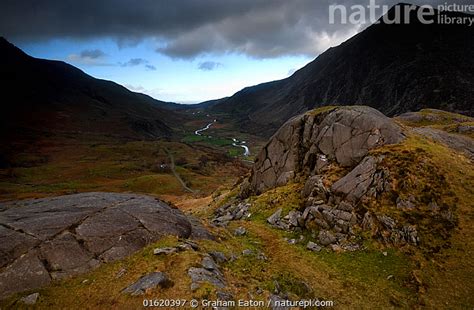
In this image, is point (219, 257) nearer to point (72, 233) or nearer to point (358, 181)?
point (72, 233)

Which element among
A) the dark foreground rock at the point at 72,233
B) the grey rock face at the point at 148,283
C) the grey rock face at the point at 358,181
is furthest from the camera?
the grey rock face at the point at 358,181

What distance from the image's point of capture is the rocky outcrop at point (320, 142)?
34000mm

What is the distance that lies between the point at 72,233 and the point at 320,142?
88.1 ft

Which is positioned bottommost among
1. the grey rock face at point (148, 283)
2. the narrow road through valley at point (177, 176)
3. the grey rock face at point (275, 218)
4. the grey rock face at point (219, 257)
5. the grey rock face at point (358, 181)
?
the narrow road through valley at point (177, 176)

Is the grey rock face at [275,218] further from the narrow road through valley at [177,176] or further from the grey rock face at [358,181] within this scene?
the narrow road through valley at [177,176]

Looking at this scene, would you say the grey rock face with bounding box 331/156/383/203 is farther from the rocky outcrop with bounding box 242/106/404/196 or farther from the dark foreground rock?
the dark foreground rock

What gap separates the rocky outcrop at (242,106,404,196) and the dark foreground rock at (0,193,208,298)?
668 inches

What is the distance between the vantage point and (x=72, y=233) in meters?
21.3

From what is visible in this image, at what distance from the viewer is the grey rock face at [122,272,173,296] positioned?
17.3m

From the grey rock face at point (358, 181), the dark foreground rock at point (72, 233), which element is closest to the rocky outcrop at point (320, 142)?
the grey rock face at point (358, 181)

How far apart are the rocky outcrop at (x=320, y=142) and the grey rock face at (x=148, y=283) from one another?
884 inches

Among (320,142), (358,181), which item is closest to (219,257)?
(358,181)

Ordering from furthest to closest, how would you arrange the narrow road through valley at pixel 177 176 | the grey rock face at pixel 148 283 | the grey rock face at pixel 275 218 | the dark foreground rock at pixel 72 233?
the narrow road through valley at pixel 177 176
the grey rock face at pixel 275 218
the dark foreground rock at pixel 72 233
the grey rock face at pixel 148 283

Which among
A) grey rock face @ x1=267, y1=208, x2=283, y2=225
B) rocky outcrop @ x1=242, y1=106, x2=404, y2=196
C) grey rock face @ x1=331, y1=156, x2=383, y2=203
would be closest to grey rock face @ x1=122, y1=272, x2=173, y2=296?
grey rock face @ x1=267, y1=208, x2=283, y2=225
